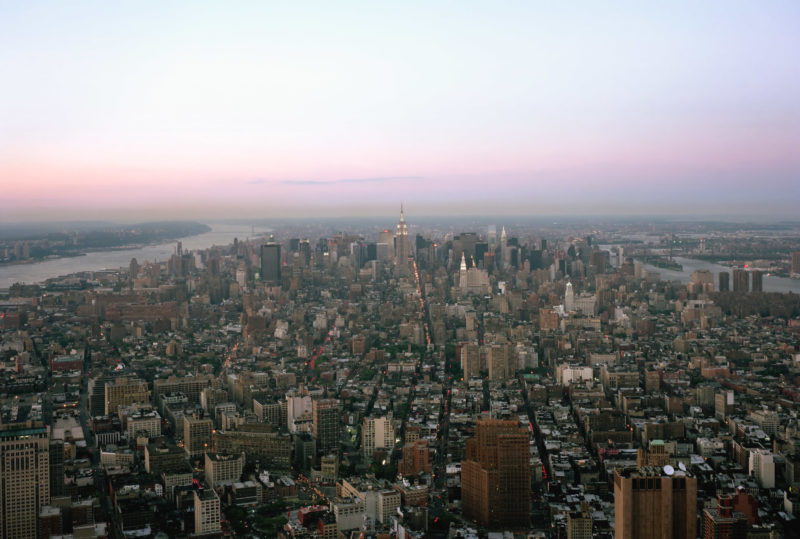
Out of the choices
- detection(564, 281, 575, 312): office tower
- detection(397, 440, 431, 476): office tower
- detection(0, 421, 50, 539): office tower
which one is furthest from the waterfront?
detection(0, 421, 50, 539): office tower

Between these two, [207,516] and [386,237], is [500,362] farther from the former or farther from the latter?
[386,237]

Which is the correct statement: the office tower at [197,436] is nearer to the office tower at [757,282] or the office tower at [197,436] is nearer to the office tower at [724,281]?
the office tower at [757,282]

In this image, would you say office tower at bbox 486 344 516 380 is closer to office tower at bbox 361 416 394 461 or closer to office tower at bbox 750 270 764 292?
office tower at bbox 361 416 394 461

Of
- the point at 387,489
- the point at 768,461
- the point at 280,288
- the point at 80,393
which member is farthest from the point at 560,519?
the point at 280,288

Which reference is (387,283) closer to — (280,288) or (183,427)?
(280,288)

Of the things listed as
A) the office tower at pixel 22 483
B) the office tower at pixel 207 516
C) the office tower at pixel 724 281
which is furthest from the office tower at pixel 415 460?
the office tower at pixel 724 281

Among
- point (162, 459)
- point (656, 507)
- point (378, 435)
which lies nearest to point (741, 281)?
point (378, 435)

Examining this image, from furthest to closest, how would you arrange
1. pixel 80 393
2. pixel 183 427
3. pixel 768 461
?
pixel 80 393, pixel 183 427, pixel 768 461
